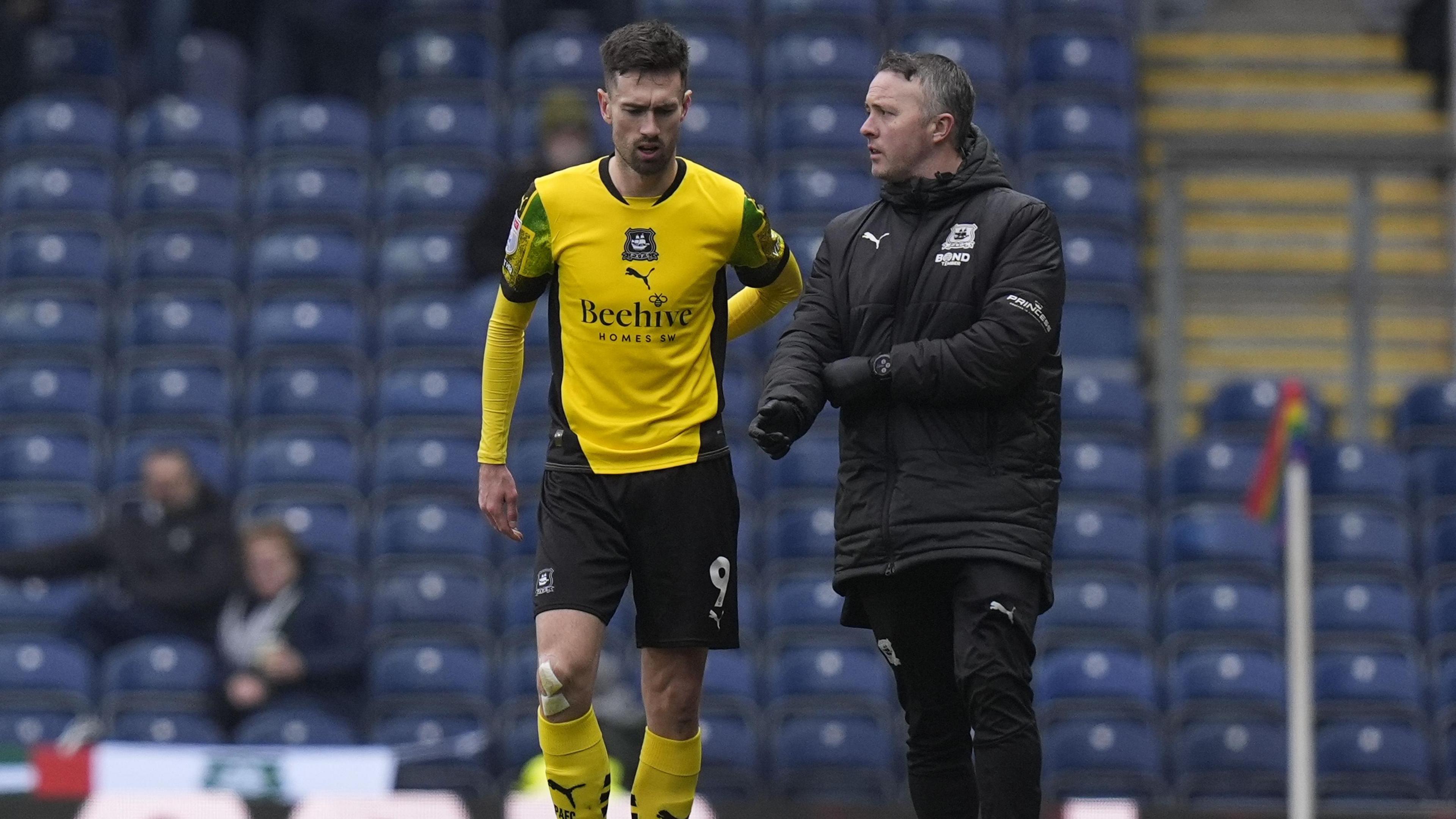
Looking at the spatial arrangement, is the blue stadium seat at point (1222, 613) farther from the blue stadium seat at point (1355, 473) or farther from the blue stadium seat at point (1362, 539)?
the blue stadium seat at point (1355, 473)

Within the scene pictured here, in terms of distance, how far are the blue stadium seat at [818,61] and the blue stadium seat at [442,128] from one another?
1.56 meters

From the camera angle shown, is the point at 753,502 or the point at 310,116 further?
the point at 310,116

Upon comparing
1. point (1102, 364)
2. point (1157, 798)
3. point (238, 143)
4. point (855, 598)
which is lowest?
point (1157, 798)

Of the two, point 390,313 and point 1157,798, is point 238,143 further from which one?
point 1157,798

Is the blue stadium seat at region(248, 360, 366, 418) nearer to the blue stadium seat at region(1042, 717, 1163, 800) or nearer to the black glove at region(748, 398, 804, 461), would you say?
the blue stadium seat at region(1042, 717, 1163, 800)

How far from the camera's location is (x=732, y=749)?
8.89 metres

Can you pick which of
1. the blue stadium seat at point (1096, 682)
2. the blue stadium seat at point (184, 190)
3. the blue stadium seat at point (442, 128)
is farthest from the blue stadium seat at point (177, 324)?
the blue stadium seat at point (1096, 682)

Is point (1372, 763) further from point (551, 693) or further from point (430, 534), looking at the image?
point (551, 693)

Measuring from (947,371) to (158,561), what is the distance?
5611mm

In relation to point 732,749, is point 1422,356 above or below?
above

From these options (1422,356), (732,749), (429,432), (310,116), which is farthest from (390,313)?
(1422,356)

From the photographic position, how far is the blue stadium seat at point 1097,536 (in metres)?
9.65

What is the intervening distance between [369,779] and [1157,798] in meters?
3.34

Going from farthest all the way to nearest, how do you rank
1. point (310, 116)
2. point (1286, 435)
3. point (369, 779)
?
point (310, 116)
point (1286, 435)
point (369, 779)
